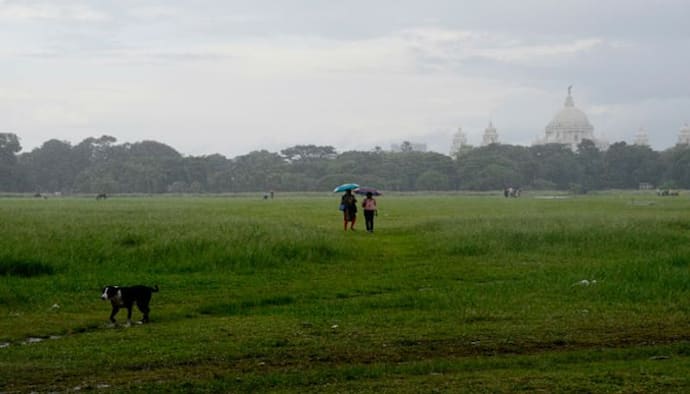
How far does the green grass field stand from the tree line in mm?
98744

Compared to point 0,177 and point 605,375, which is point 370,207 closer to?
point 605,375

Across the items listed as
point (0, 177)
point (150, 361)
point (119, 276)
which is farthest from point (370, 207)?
point (0, 177)

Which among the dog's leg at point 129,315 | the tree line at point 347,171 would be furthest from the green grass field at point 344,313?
the tree line at point 347,171

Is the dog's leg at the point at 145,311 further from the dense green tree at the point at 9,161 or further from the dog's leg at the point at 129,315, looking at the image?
the dense green tree at the point at 9,161

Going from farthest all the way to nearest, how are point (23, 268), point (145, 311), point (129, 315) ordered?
1. point (23, 268)
2. point (145, 311)
3. point (129, 315)

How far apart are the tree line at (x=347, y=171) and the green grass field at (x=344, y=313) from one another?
9874 centimetres

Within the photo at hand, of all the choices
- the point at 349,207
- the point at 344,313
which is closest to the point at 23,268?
the point at 344,313

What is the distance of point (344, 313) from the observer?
15.6 meters

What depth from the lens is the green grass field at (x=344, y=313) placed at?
10547mm

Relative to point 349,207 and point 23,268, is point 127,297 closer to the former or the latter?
point 23,268

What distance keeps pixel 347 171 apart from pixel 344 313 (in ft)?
375

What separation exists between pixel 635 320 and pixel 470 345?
3382 millimetres

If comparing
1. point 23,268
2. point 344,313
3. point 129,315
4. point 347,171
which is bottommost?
point 344,313

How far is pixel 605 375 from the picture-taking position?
33.5 feet
